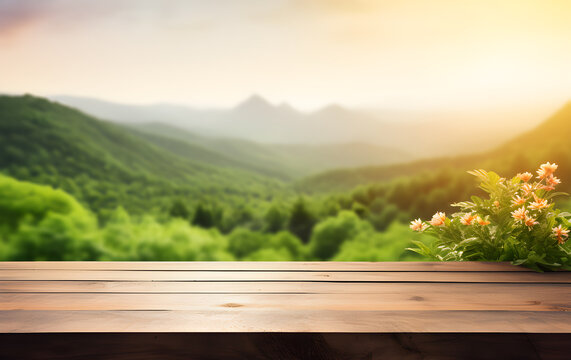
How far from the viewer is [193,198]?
18.0 ft

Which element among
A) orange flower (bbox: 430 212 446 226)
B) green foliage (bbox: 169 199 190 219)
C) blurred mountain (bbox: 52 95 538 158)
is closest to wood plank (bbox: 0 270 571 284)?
orange flower (bbox: 430 212 446 226)

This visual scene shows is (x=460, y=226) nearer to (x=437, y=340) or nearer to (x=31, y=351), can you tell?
(x=437, y=340)

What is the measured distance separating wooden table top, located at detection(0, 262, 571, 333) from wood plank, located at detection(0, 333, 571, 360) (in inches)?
0.7

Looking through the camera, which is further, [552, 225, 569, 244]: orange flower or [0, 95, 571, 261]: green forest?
[0, 95, 571, 261]: green forest

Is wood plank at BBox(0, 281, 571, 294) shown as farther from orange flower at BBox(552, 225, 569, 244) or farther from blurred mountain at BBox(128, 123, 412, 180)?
blurred mountain at BBox(128, 123, 412, 180)

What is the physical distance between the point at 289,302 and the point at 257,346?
0.24 metres

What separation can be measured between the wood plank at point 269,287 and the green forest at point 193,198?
236 centimetres

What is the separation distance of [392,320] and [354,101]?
507cm

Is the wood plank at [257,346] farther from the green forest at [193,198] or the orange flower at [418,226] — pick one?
the green forest at [193,198]

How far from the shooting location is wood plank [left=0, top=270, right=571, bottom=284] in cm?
132

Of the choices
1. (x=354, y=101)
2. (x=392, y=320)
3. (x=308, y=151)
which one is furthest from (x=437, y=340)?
(x=308, y=151)

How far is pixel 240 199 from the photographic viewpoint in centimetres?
550

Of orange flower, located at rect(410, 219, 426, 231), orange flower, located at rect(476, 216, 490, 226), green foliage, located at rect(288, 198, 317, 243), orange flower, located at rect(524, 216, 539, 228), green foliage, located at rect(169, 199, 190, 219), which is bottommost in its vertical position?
orange flower, located at rect(524, 216, 539, 228)

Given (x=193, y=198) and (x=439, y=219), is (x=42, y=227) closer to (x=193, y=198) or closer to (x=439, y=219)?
(x=193, y=198)
